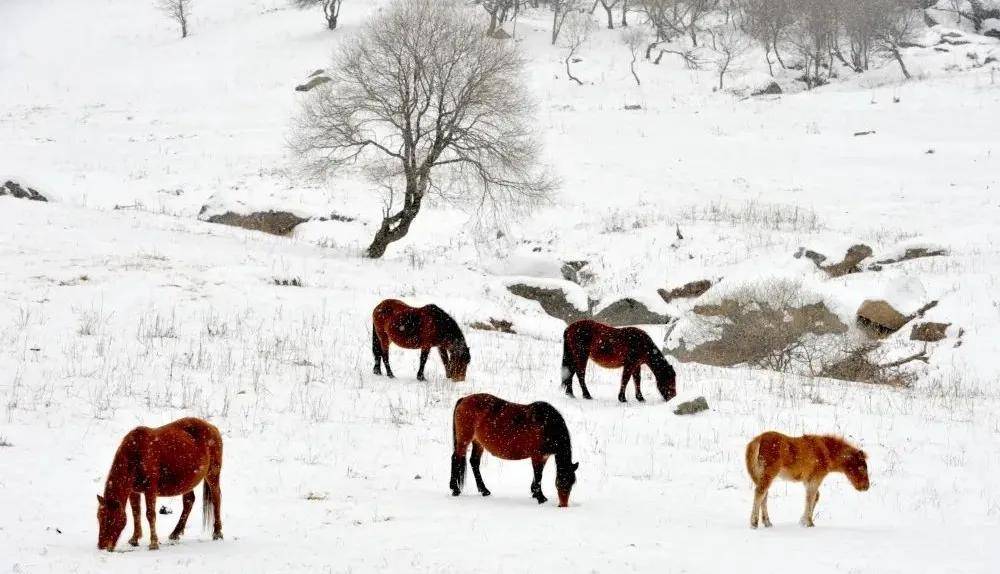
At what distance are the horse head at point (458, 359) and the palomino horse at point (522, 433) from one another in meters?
4.78

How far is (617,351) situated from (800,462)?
5239mm

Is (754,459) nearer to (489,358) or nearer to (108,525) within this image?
(108,525)

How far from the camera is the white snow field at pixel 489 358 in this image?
6075 mm

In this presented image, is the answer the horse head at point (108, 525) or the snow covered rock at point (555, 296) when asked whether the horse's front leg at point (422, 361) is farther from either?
the snow covered rock at point (555, 296)

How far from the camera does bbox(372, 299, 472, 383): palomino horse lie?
478 inches

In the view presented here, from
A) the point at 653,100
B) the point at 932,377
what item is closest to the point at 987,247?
the point at 932,377

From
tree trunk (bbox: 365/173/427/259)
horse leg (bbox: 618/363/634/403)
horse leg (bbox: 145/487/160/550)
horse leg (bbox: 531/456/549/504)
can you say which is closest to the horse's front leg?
horse leg (bbox: 618/363/634/403)

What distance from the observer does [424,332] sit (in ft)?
40.0

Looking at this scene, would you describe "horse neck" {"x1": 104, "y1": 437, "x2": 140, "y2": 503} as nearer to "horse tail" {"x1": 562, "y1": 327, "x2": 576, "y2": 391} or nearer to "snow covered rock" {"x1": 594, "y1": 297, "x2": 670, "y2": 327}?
"horse tail" {"x1": 562, "y1": 327, "x2": 576, "y2": 391}

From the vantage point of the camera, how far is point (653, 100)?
191 ft

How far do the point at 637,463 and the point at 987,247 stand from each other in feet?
68.8

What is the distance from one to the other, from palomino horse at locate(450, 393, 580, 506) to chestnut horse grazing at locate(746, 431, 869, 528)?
1454 mm

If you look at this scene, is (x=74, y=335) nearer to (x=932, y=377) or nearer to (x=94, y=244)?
(x=94, y=244)

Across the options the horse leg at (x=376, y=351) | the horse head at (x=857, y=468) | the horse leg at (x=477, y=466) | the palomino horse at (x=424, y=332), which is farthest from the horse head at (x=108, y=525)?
the horse leg at (x=376, y=351)
